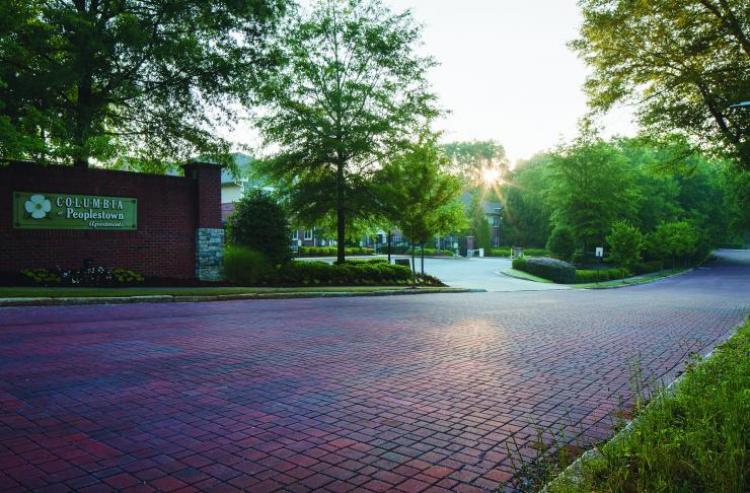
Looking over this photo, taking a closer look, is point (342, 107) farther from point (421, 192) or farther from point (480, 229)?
point (480, 229)

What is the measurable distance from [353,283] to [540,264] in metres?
18.8

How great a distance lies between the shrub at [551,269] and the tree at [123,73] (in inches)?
972

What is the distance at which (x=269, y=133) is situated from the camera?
23328 millimetres

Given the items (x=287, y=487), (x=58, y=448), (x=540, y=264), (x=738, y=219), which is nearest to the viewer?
(x=287, y=487)

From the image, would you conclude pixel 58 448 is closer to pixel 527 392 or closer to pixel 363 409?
pixel 363 409

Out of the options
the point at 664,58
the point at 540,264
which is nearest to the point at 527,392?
the point at 664,58

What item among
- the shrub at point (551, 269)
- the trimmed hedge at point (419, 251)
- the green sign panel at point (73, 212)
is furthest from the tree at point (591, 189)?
the green sign panel at point (73, 212)

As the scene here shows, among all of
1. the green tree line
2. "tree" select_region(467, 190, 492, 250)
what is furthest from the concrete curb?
"tree" select_region(467, 190, 492, 250)

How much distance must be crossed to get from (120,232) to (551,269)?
27.9 meters

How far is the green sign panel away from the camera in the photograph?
15523 millimetres

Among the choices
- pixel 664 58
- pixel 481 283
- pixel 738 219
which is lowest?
pixel 481 283

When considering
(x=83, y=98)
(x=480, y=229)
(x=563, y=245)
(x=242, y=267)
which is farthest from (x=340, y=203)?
(x=480, y=229)

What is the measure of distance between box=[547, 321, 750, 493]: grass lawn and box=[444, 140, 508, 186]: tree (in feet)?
350

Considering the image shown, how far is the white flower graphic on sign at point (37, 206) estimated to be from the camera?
15.6 meters
